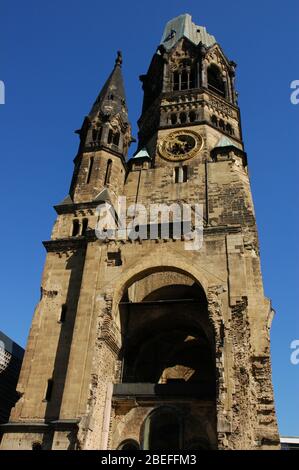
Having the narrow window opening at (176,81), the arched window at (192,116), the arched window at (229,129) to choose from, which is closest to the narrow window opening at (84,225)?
the arched window at (192,116)

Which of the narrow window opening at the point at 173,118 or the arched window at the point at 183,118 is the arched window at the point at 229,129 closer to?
the arched window at the point at 183,118

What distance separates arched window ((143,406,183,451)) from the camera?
1905cm

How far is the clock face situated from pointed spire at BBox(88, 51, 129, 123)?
3.23 m

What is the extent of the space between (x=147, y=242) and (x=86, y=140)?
10.3 metres

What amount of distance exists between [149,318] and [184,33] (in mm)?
27363

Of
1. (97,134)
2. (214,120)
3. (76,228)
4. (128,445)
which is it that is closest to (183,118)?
(214,120)

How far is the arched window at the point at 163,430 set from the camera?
62.5ft

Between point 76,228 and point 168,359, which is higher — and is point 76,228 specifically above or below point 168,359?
above

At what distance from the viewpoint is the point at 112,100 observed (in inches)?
1251

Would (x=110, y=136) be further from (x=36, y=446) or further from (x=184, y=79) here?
(x=36, y=446)

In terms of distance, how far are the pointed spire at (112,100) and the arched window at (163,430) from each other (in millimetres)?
18899

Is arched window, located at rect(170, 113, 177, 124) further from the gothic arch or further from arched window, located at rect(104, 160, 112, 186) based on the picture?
the gothic arch

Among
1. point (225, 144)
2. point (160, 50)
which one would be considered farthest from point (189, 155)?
point (160, 50)

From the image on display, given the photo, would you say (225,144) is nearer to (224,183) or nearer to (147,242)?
(224,183)
